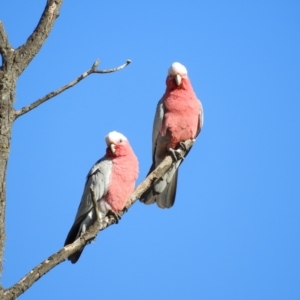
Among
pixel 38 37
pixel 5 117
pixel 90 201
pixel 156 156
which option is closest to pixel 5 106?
pixel 5 117

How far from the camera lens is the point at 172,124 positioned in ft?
23.2

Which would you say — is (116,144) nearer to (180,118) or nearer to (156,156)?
(156,156)

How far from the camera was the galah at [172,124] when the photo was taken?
7.09m

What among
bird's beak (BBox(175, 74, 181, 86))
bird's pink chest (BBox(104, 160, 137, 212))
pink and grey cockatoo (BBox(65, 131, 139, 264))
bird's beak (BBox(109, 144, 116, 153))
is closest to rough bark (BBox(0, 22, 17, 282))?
pink and grey cockatoo (BBox(65, 131, 139, 264))

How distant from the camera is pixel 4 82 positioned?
14.3ft

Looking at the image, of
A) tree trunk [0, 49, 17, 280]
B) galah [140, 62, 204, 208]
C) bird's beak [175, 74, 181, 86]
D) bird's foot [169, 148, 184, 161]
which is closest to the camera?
tree trunk [0, 49, 17, 280]

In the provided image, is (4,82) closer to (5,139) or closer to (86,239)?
(5,139)

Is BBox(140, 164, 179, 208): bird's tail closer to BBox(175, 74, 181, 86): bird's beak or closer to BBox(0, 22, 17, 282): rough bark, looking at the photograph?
BBox(175, 74, 181, 86): bird's beak

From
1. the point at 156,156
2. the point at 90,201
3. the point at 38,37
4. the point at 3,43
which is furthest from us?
the point at 156,156

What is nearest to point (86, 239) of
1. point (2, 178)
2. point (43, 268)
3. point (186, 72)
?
point (43, 268)

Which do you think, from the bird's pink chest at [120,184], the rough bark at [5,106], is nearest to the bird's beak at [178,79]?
the bird's pink chest at [120,184]

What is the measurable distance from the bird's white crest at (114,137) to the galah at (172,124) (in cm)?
68

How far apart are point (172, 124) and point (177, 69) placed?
0.82 m

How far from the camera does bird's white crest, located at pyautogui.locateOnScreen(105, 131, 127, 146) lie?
21.8 ft
